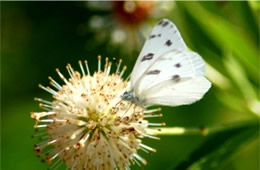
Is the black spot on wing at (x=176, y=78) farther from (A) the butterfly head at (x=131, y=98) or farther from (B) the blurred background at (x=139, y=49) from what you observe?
(B) the blurred background at (x=139, y=49)

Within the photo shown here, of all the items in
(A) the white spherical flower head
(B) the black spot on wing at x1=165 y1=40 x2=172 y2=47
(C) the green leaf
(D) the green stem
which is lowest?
(C) the green leaf

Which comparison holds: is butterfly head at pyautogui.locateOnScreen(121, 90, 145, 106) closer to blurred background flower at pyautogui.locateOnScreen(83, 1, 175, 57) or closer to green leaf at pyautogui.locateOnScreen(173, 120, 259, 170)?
green leaf at pyautogui.locateOnScreen(173, 120, 259, 170)

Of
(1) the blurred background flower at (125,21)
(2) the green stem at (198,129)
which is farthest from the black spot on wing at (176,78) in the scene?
(1) the blurred background flower at (125,21)

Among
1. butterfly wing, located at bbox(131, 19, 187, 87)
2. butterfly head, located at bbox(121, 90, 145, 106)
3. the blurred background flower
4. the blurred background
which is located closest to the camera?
butterfly wing, located at bbox(131, 19, 187, 87)

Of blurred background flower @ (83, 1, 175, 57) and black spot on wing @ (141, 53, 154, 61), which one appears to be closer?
black spot on wing @ (141, 53, 154, 61)

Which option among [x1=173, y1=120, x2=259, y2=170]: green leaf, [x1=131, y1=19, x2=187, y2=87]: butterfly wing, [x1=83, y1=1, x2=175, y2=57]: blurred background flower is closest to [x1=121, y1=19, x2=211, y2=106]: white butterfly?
[x1=131, y1=19, x2=187, y2=87]: butterfly wing

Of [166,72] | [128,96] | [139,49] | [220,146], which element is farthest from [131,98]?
[139,49]
